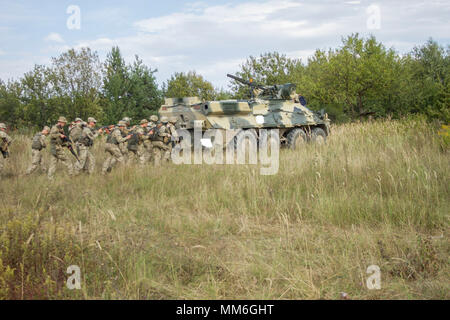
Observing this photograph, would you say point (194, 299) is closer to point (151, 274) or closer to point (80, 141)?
point (151, 274)

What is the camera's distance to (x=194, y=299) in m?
2.93

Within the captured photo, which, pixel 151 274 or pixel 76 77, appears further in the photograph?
pixel 76 77

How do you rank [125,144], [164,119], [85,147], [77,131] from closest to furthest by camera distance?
[85,147], [77,131], [125,144], [164,119]

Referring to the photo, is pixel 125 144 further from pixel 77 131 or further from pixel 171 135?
pixel 77 131

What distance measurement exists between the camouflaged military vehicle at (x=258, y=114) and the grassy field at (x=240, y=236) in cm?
414

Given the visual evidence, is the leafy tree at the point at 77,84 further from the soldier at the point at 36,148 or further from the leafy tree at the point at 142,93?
the soldier at the point at 36,148

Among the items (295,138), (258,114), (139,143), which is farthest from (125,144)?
(295,138)

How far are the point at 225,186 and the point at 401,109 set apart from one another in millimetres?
22283

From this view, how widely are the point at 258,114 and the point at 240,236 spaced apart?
8.22 meters

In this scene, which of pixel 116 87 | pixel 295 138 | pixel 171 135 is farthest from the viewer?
pixel 116 87

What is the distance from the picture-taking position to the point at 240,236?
4.53 metres

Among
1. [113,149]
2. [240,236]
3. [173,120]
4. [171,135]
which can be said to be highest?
[173,120]
